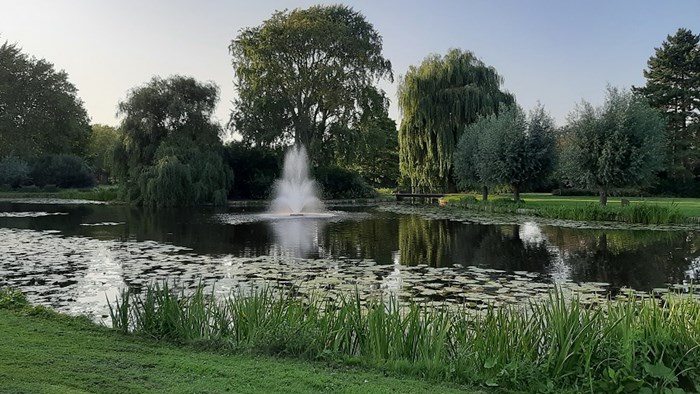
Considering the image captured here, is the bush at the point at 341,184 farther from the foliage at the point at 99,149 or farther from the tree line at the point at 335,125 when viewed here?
the foliage at the point at 99,149

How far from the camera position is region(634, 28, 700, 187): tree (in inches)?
1703

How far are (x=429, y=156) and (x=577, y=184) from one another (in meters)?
13.3

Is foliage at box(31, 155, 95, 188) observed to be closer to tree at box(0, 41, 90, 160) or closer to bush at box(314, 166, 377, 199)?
tree at box(0, 41, 90, 160)

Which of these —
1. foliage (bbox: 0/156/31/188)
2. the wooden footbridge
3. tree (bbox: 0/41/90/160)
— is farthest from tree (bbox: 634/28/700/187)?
tree (bbox: 0/41/90/160)

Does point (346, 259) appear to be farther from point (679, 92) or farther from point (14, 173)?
point (14, 173)

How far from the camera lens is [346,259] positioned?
13.0 meters

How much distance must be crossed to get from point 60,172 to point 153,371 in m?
51.2

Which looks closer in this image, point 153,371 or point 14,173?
point 153,371

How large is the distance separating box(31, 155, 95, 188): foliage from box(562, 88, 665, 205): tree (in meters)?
42.2

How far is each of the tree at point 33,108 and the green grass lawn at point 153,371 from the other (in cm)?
5646

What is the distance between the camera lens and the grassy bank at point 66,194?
133 ft

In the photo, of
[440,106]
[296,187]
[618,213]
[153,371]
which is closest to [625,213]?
[618,213]

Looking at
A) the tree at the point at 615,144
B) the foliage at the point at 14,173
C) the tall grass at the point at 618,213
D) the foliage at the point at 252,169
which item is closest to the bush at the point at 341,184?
the foliage at the point at 252,169

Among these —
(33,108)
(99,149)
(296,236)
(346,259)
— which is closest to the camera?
(346,259)
